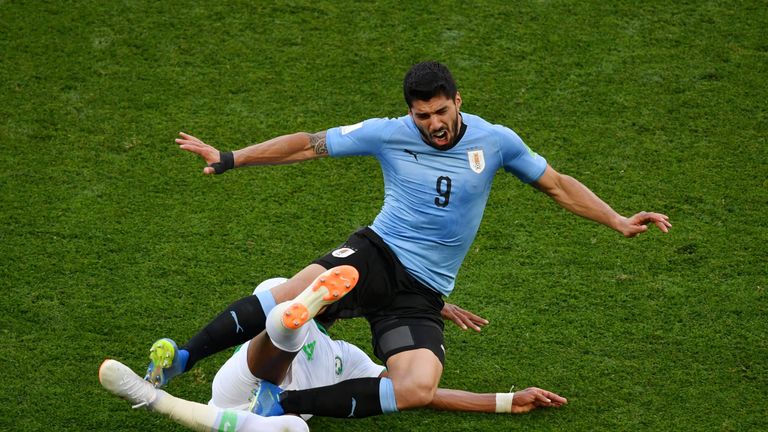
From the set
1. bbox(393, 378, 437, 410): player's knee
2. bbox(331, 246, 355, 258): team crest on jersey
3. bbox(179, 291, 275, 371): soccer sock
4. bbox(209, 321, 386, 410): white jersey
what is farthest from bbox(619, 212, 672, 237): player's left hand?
bbox(179, 291, 275, 371): soccer sock

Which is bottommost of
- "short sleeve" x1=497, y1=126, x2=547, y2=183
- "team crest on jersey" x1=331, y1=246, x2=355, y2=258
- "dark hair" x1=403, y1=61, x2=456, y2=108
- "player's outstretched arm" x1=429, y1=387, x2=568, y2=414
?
"player's outstretched arm" x1=429, y1=387, x2=568, y2=414

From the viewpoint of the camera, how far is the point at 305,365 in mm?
5590

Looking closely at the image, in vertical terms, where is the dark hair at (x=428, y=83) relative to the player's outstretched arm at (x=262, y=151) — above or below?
above

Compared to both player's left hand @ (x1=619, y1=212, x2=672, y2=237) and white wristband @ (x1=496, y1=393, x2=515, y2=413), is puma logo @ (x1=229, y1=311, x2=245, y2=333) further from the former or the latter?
player's left hand @ (x1=619, y1=212, x2=672, y2=237)

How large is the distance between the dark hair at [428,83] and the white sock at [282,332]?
1244 mm

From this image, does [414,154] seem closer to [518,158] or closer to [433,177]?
[433,177]

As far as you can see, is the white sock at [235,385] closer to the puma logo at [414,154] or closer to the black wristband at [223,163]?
the black wristband at [223,163]

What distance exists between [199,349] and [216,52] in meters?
3.94

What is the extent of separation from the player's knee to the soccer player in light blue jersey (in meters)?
0.03

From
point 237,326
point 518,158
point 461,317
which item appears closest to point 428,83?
point 518,158

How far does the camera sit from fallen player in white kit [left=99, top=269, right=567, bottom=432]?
4.80m

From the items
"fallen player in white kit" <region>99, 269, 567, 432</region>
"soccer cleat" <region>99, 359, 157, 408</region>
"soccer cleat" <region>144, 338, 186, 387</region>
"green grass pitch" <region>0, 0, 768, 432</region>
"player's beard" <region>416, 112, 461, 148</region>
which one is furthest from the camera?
"green grass pitch" <region>0, 0, 768, 432</region>

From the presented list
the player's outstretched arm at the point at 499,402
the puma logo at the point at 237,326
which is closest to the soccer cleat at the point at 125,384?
the puma logo at the point at 237,326

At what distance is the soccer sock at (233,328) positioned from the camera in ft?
16.6
